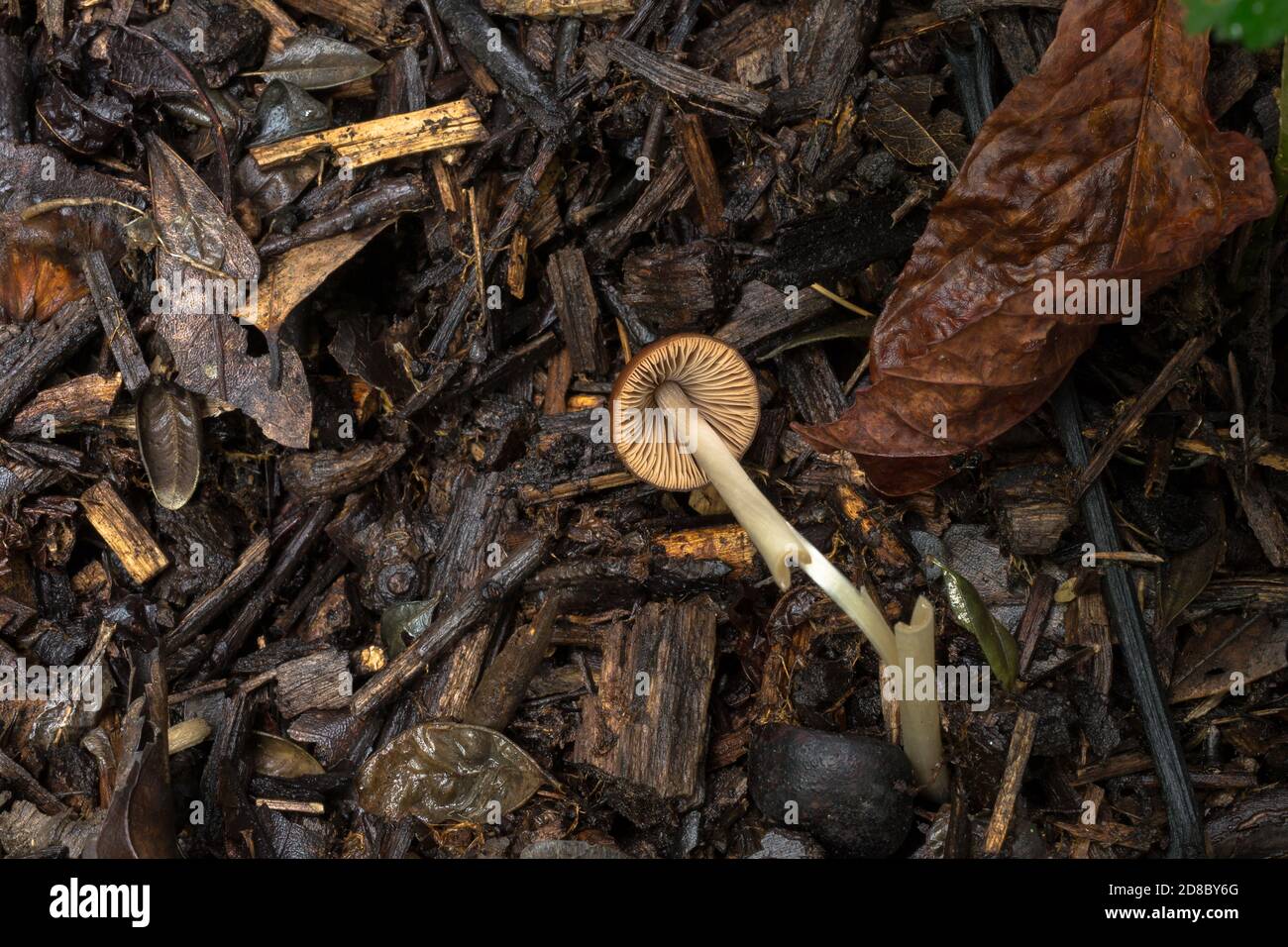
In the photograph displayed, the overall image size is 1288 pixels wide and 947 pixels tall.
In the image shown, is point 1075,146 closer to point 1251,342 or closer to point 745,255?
point 1251,342

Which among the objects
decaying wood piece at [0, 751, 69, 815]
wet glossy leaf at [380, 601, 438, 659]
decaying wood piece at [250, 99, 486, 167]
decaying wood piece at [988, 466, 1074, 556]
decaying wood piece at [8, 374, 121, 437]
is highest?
decaying wood piece at [250, 99, 486, 167]

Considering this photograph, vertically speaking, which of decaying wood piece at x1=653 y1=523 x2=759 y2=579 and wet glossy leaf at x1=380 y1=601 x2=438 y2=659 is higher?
decaying wood piece at x1=653 y1=523 x2=759 y2=579

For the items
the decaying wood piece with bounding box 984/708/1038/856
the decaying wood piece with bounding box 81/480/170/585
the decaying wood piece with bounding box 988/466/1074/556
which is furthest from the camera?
the decaying wood piece with bounding box 81/480/170/585

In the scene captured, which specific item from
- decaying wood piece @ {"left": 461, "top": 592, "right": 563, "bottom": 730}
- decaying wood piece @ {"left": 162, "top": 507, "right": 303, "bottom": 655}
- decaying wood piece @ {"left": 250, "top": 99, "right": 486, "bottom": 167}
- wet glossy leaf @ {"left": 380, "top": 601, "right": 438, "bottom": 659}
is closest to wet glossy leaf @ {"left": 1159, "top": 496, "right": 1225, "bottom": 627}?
decaying wood piece @ {"left": 461, "top": 592, "right": 563, "bottom": 730}

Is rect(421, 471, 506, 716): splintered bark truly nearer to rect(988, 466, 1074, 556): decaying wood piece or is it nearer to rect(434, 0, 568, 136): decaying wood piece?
rect(434, 0, 568, 136): decaying wood piece

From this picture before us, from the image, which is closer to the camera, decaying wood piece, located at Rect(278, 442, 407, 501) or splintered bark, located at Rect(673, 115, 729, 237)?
splintered bark, located at Rect(673, 115, 729, 237)

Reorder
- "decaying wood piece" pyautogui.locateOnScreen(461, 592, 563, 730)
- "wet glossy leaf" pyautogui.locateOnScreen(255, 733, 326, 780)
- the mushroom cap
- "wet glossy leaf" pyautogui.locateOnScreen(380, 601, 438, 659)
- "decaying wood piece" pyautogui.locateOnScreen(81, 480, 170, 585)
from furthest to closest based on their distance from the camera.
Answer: "decaying wood piece" pyautogui.locateOnScreen(81, 480, 170, 585)
"wet glossy leaf" pyautogui.locateOnScreen(380, 601, 438, 659)
"wet glossy leaf" pyautogui.locateOnScreen(255, 733, 326, 780)
"decaying wood piece" pyautogui.locateOnScreen(461, 592, 563, 730)
the mushroom cap

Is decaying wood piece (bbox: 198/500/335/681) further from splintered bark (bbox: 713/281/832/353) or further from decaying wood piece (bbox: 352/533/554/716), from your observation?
splintered bark (bbox: 713/281/832/353)
